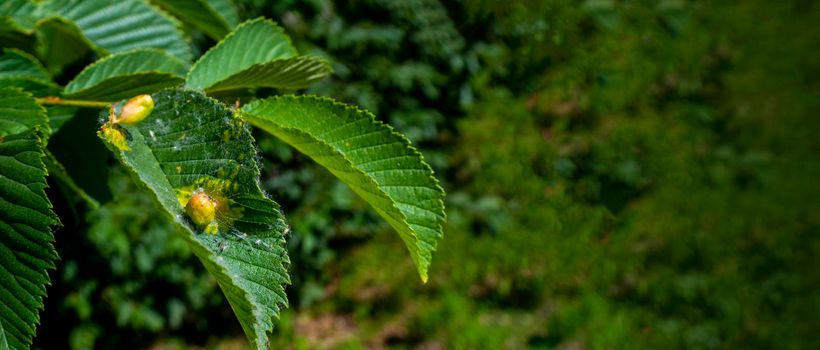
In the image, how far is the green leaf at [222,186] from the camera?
0.72 m

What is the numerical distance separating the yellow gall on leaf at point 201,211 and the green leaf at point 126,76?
0.23 m

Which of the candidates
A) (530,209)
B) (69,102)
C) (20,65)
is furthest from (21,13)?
(530,209)

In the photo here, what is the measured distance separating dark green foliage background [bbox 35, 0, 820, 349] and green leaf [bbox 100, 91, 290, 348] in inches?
61.5

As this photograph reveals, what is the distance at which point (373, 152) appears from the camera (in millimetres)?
880

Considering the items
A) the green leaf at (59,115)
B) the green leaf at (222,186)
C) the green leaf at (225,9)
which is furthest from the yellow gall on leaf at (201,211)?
the green leaf at (225,9)

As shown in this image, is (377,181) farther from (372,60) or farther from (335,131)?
(372,60)

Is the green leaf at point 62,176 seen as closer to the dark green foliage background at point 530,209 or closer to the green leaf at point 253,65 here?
the green leaf at point 253,65

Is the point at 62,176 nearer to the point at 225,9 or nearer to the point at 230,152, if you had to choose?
the point at 230,152

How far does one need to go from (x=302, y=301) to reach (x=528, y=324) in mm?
1314

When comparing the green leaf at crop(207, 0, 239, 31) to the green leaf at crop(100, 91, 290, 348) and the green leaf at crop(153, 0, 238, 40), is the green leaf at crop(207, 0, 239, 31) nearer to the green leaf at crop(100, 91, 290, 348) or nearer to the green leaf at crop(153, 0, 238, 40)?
the green leaf at crop(153, 0, 238, 40)

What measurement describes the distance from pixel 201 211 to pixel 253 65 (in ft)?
0.72

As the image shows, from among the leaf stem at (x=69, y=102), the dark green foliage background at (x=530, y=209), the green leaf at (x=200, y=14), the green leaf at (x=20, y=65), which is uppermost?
the green leaf at (x=20, y=65)

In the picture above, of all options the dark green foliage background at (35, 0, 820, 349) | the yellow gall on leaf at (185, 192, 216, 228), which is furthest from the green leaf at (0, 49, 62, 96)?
the dark green foliage background at (35, 0, 820, 349)

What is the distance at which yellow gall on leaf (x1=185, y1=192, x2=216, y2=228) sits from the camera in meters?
0.76
